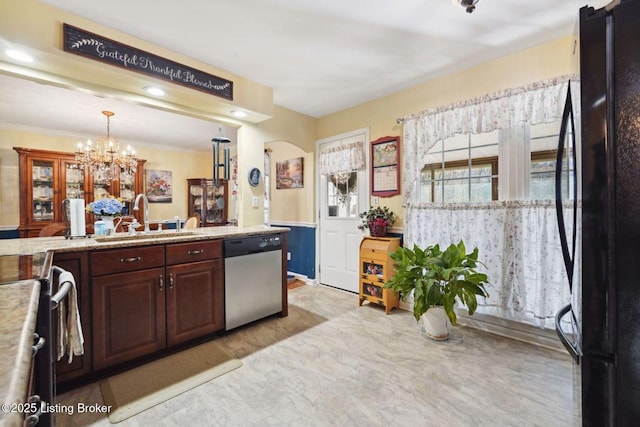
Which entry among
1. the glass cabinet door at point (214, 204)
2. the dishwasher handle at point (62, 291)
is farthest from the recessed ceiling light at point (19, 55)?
the glass cabinet door at point (214, 204)

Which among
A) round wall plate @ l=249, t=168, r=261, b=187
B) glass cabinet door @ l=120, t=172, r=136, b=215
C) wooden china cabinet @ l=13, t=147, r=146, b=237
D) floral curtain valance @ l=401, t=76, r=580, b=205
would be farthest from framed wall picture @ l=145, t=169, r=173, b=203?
floral curtain valance @ l=401, t=76, r=580, b=205

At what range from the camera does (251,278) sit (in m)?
2.66

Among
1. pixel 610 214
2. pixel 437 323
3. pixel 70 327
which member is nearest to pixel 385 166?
pixel 437 323

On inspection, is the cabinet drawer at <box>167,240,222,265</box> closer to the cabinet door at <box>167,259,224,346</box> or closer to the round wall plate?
the cabinet door at <box>167,259,224,346</box>

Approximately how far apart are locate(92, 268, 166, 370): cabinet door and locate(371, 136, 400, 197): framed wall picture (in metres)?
2.43

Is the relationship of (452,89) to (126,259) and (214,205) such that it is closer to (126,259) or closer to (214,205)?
(126,259)

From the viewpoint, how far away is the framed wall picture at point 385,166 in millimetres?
3262

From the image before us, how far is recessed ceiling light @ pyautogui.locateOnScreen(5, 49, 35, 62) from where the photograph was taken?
1770 millimetres

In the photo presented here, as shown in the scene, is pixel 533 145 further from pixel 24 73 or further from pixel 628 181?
pixel 24 73

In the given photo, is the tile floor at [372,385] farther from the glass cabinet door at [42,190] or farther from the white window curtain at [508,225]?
the glass cabinet door at [42,190]

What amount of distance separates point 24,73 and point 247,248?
198 centimetres

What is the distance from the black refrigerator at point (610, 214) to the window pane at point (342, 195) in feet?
9.67

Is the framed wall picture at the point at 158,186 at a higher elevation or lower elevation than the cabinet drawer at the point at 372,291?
higher

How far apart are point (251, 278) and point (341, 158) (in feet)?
6.52
